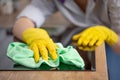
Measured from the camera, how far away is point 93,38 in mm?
889

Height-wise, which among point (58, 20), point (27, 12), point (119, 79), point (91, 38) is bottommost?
point (119, 79)

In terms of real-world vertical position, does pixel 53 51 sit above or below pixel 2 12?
below

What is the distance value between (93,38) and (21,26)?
31 centimetres

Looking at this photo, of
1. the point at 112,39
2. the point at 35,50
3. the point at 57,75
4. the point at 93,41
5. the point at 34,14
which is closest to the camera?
the point at 57,75

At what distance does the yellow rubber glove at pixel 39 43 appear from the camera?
0.74 metres

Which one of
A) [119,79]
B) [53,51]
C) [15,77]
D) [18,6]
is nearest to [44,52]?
[53,51]

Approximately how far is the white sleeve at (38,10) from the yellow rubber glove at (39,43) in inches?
7.3

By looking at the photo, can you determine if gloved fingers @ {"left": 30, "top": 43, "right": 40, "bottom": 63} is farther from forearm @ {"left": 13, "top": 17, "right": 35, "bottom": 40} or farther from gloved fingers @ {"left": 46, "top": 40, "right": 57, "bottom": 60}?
forearm @ {"left": 13, "top": 17, "right": 35, "bottom": 40}

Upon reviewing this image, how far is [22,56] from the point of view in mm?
722

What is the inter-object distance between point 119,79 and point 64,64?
0.34 metres

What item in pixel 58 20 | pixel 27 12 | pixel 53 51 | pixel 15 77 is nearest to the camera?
pixel 15 77

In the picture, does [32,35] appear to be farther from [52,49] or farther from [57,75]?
[57,75]

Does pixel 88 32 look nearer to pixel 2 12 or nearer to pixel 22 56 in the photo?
pixel 22 56

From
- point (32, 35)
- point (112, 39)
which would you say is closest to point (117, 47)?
point (112, 39)
